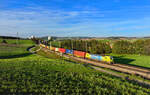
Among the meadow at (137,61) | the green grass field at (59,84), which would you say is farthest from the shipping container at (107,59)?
the green grass field at (59,84)

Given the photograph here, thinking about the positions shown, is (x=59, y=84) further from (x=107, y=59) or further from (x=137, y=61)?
(x=137, y=61)

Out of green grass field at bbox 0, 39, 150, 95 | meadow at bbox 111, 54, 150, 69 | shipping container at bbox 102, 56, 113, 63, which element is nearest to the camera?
green grass field at bbox 0, 39, 150, 95

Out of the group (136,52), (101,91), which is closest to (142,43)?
(136,52)

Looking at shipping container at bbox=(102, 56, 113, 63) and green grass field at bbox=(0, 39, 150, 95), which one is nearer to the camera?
green grass field at bbox=(0, 39, 150, 95)

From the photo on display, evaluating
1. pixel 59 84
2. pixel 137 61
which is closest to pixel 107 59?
pixel 137 61

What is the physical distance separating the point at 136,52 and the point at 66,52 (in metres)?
45.5

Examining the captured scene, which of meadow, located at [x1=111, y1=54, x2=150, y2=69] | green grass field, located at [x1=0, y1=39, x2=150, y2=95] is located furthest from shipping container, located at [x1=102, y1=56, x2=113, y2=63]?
green grass field, located at [x1=0, y1=39, x2=150, y2=95]

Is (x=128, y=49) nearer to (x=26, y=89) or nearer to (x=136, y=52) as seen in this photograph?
(x=136, y=52)

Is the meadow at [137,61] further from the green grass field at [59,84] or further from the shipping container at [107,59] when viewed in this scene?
the green grass field at [59,84]

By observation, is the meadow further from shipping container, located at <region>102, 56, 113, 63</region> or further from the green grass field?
the green grass field

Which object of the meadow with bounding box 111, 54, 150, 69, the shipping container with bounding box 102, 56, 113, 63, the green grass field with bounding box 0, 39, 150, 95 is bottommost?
the meadow with bounding box 111, 54, 150, 69

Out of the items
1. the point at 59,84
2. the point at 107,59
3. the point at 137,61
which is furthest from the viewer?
the point at 137,61

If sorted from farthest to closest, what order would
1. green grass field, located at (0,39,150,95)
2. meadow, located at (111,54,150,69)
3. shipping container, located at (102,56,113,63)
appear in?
1. meadow, located at (111,54,150,69)
2. shipping container, located at (102,56,113,63)
3. green grass field, located at (0,39,150,95)

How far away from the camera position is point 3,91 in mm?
8109
